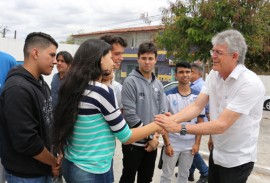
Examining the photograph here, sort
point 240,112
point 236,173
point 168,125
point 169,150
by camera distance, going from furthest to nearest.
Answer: point 169,150 → point 168,125 → point 236,173 → point 240,112

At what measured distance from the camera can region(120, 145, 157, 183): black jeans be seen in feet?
9.70

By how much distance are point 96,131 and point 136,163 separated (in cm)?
136

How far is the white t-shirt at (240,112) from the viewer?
2256 millimetres

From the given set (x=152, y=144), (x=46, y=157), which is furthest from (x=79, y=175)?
(x=152, y=144)

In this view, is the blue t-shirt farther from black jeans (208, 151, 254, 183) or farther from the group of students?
black jeans (208, 151, 254, 183)

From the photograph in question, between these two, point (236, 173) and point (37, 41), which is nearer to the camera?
point (37, 41)

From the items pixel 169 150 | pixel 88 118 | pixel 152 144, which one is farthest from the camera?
pixel 169 150

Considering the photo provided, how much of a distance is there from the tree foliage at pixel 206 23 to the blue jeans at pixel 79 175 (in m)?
6.38

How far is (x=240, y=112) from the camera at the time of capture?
225 centimetres

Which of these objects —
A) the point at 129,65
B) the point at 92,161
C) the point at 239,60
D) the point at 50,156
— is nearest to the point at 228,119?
the point at 239,60

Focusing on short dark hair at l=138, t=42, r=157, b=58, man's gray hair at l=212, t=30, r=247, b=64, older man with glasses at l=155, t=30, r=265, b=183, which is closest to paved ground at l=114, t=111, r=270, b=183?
older man with glasses at l=155, t=30, r=265, b=183

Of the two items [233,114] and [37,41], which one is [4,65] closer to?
[37,41]

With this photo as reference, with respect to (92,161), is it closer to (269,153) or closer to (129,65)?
(269,153)

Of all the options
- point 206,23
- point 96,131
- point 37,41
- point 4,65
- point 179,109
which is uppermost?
point 206,23
